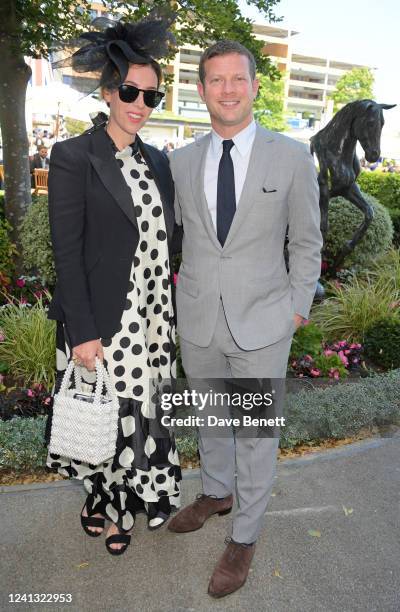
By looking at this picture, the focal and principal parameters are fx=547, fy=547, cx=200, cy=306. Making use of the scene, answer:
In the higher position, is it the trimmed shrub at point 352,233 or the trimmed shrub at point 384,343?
the trimmed shrub at point 352,233

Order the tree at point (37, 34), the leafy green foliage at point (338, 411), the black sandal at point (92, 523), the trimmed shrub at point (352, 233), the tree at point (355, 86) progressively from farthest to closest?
the tree at point (355, 86), the trimmed shrub at point (352, 233), the tree at point (37, 34), the leafy green foliage at point (338, 411), the black sandal at point (92, 523)

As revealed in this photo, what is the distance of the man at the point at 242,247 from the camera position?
2346 millimetres

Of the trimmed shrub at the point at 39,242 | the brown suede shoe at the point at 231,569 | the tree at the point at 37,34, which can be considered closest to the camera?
the brown suede shoe at the point at 231,569

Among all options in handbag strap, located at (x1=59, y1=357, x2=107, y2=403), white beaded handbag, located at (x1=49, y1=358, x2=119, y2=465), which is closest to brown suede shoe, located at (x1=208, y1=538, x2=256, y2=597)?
white beaded handbag, located at (x1=49, y1=358, x2=119, y2=465)

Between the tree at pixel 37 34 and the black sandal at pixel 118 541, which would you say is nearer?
the black sandal at pixel 118 541

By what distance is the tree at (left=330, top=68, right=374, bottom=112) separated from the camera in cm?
6203

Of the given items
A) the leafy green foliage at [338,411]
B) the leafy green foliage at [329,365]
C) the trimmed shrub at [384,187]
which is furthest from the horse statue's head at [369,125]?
the trimmed shrub at [384,187]

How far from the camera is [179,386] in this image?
4582mm

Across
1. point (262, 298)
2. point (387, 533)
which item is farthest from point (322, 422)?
point (262, 298)

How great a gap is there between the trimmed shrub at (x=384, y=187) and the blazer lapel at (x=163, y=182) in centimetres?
939

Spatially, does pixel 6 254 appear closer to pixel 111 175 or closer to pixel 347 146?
pixel 347 146

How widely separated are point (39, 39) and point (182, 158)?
3.86m

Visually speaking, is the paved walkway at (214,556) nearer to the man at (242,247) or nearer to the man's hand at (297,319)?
the man at (242,247)

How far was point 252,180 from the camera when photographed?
2.34m
